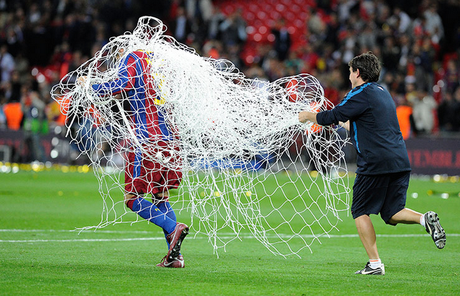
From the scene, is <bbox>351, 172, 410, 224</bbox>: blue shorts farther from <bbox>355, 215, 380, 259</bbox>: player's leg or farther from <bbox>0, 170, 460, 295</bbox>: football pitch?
<bbox>0, 170, 460, 295</bbox>: football pitch

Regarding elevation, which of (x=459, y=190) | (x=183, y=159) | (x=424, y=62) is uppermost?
(x=424, y=62)

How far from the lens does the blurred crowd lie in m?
21.2

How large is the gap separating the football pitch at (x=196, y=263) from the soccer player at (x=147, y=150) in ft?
1.37

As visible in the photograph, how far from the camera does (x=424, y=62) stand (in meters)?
22.0

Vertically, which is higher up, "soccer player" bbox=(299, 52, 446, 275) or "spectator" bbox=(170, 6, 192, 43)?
"spectator" bbox=(170, 6, 192, 43)

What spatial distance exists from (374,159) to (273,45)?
745 inches

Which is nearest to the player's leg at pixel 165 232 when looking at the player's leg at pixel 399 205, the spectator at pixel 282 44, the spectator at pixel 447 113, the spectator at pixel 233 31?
the player's leg at pixel 399 205

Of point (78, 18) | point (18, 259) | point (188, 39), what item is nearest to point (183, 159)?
point (18, 259)

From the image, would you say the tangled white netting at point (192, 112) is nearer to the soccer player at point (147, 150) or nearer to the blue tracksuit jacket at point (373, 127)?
the soccer player at point (147, 150)

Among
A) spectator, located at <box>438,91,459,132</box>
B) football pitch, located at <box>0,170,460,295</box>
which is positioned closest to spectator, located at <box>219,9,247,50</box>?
spectator, located at <box>438,91,459,132</box>

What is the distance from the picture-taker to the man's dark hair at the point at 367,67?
6531mm

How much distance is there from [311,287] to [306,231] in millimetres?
3980

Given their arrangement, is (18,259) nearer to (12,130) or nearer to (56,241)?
(56,241)

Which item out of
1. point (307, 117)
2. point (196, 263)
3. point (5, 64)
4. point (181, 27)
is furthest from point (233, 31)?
point (196, 263)
